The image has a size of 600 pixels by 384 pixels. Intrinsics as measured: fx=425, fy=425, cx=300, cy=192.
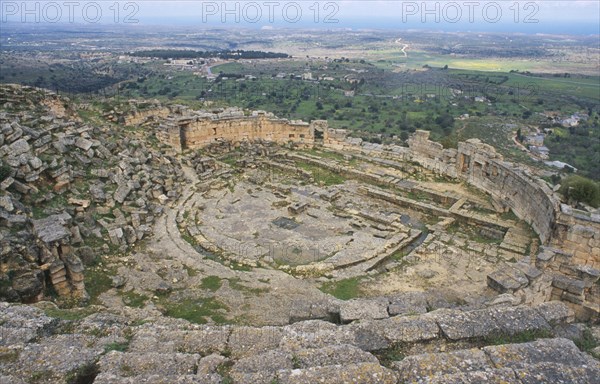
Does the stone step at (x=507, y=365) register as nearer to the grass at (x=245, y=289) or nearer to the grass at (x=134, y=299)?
the grass at (x=245, y=289)

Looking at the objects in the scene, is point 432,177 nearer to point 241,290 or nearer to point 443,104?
point 241,290

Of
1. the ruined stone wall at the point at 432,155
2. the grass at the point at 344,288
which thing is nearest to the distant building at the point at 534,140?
the ruined stone wall at the point at 432,155

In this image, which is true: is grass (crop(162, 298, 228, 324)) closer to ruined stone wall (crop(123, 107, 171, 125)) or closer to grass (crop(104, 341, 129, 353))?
grass (crop(104, 341, 129, 353))

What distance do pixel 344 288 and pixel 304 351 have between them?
660 centimetres

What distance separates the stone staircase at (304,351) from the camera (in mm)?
5574

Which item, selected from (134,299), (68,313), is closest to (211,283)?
(134,299)

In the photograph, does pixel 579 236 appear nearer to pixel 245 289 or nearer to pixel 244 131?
pixel 245 289

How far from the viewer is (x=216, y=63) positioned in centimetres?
10619

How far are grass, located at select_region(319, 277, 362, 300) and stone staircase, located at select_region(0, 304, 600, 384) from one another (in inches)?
185

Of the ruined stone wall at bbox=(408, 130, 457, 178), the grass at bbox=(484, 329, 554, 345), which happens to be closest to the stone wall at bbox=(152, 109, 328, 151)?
the ruined stone wall at bbox=(408, 130, 457, 178)

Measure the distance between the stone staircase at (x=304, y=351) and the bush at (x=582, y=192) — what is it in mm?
9367

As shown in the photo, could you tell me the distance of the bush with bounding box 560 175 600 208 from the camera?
15227 mm

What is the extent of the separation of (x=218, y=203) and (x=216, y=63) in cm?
9454

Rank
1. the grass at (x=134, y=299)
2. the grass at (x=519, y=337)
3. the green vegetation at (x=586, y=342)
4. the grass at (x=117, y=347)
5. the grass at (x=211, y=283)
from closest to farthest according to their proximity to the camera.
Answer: the grass at (x=117, y=347)
the grass at (x=519, y=337)
the green vegetation at (x=586, y=342)
the grass at (x=134, y=299)
the grass at (x=211, y=283)
